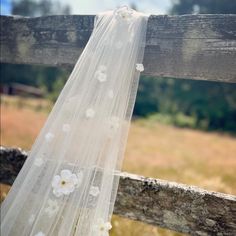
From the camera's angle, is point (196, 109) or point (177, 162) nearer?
point (177, 162)

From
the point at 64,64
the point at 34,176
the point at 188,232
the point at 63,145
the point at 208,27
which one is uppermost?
the point at 208,27

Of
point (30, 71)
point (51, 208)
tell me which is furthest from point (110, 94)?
point (30, 71)

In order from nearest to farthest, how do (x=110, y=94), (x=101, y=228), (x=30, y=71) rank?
1. (x=101, y=228)
2. (x=110, y=94)
3. (x=30, y=71)

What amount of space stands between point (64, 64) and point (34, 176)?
0.62 metres

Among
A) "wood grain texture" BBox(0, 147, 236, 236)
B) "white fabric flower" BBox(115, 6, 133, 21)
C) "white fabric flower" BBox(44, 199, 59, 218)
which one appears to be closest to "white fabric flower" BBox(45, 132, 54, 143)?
"white fabric flower" BBox(44, 199, 59, 218)

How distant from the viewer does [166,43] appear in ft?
5.03

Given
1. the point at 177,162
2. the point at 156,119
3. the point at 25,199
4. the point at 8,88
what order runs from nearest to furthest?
the point at 25,199
the point at 177,162
the point at 156,119
the point at 8,88

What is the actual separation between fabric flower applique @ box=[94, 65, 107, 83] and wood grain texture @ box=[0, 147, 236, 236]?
0.48 m

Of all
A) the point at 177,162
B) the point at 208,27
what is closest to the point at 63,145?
the point at 208,27

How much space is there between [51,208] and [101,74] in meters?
0.68

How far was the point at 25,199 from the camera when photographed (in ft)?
5.11

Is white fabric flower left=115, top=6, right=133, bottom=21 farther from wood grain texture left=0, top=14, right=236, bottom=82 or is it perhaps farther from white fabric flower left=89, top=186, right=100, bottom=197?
white fabric flower left=89, top=186, right=100, bottom=197

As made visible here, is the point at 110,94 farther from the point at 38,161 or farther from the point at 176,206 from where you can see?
the point at 176,206

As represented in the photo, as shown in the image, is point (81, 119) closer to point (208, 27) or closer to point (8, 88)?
point (208, 27)
